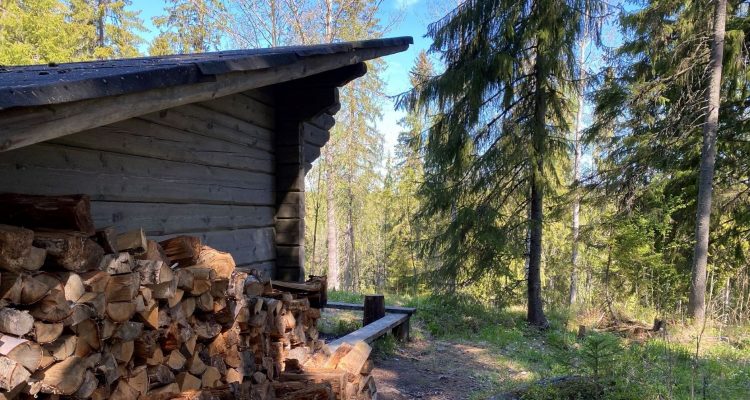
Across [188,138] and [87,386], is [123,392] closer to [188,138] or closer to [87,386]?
[87,386]

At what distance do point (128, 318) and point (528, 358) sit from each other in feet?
20.7

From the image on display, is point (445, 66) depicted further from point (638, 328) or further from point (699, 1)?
point (638, 328)

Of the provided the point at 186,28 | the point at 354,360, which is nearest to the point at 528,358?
the point at 354,360

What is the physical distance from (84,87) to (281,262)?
3.51m

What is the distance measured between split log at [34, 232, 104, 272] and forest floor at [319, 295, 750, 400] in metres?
3.82

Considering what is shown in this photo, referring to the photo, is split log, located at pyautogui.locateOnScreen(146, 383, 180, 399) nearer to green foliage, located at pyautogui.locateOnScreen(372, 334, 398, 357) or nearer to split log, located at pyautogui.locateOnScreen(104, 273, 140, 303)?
split log, located at pyautogui.locateOnScreen(104, 273, 140, 303)

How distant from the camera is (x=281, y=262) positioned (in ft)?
16.9

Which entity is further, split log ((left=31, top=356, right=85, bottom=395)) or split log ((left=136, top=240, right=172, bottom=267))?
split log ((left=136, top=240, right=172, bottom=267))

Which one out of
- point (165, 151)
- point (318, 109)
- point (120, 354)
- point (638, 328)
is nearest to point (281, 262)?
point (318, 109)

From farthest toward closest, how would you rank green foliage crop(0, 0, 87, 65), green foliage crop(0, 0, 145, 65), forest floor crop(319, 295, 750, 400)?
1. green foliage crop(0, 0, 145, 65)
2. green foliage crop(0, 0, 87, 65)
3. forest floor crop(319, 295, 750, 400)

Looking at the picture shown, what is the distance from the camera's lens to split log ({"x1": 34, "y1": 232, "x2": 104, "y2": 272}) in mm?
1959

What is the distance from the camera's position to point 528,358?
721 cm

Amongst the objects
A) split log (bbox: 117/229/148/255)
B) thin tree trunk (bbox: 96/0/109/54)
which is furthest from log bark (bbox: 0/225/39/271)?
thin tree trunk (bbox: 96/0/109/54)

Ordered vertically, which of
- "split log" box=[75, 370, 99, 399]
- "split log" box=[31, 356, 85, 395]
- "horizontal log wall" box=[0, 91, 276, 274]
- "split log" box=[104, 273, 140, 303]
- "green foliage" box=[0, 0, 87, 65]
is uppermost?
"green foliage" box=[0, 0, 87, 65]
